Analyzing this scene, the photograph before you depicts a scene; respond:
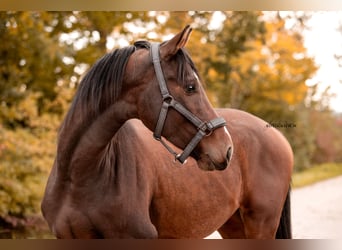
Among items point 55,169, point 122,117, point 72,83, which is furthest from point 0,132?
point 122,117

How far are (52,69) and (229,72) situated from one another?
2.40 metres

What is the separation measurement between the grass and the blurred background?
13 millimetres

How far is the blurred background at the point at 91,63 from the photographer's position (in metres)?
4.61

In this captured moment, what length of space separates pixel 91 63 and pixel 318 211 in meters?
2.93

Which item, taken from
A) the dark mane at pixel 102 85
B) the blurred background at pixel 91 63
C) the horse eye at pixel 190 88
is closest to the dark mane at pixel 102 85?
the dark mane at pixel 102 85

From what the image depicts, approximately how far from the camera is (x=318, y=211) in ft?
14.7

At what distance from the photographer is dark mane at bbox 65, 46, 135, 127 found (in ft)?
6.75

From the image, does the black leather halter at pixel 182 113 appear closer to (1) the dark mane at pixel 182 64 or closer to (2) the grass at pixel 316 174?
(1) the dark mane at pixel 182 64

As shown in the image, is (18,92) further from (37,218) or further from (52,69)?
(37,218)

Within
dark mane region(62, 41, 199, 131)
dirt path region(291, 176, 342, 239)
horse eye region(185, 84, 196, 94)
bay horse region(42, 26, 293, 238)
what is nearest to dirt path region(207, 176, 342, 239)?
dirt path region(291, 176, 342, 239)

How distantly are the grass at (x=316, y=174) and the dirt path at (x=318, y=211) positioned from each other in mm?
65

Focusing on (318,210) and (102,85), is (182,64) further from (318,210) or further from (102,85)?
(318,210)

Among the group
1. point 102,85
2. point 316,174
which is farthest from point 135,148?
point 316,174

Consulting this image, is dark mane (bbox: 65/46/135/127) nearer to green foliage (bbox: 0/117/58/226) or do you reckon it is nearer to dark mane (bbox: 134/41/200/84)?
dark mane (bbox: 134/41/200/84)
